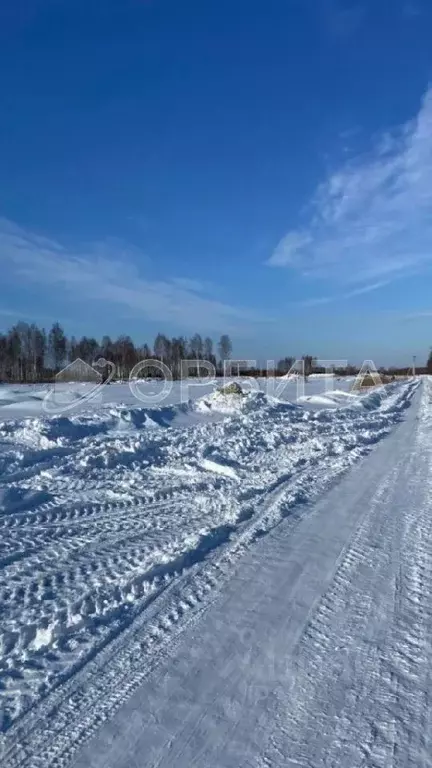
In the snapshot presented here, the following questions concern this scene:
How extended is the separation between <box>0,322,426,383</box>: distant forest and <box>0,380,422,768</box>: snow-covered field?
53.4m

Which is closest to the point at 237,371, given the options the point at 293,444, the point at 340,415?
the point at 340,415

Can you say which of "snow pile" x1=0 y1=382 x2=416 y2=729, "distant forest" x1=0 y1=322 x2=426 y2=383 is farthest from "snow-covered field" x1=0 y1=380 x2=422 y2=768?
"distant forest" x1=0 y1=322 x2=426 y2=383

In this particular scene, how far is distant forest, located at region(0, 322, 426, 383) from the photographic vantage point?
7200cm

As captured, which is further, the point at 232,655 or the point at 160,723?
the point at 232,655

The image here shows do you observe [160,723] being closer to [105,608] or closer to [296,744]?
[296,744]

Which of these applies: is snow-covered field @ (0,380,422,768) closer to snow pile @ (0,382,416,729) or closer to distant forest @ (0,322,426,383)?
snow pile @ (0,382,416,729)

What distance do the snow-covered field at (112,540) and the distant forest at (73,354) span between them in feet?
175

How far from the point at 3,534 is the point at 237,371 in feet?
219

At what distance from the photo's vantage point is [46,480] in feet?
26.8

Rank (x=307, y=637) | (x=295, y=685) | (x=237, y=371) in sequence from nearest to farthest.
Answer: (x=295, y=685) → (x=307, y=637) → (x=237, y=371)

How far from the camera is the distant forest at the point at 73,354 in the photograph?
7200 centimetres

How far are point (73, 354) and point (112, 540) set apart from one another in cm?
8095

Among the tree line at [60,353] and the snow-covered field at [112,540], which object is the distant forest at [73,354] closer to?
the tree line at [60,353]

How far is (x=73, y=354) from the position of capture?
83.1 m
